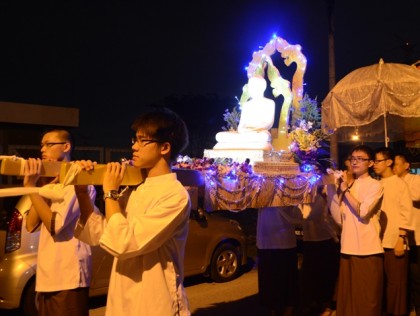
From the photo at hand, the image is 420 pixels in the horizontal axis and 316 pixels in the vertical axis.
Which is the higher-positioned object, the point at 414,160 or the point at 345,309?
the point at 414,160

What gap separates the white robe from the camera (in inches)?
87.2

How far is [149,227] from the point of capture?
225cm

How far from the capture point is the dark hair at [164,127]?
243cm

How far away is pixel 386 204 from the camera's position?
17.1 feet

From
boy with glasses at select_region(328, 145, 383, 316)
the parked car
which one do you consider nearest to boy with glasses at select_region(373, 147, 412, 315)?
boy with glasses at select_region(328, 145, 383, 316)

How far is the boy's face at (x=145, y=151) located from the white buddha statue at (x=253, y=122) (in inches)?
124

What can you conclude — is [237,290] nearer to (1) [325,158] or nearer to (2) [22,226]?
(1) [325,158]

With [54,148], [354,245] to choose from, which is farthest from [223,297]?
[54,148]

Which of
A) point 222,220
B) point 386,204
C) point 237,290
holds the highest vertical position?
point 386,204

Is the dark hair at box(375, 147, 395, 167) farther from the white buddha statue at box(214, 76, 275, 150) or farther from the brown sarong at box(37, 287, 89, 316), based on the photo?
the brown sarong at box(37, 287, 89, 316)

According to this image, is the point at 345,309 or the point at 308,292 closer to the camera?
the point at 345,309

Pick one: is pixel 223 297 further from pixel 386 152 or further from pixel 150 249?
pixel 150 249

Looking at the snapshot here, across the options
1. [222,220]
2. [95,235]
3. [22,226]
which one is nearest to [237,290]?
[222,220]

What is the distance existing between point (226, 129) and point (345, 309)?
10.1 ft
